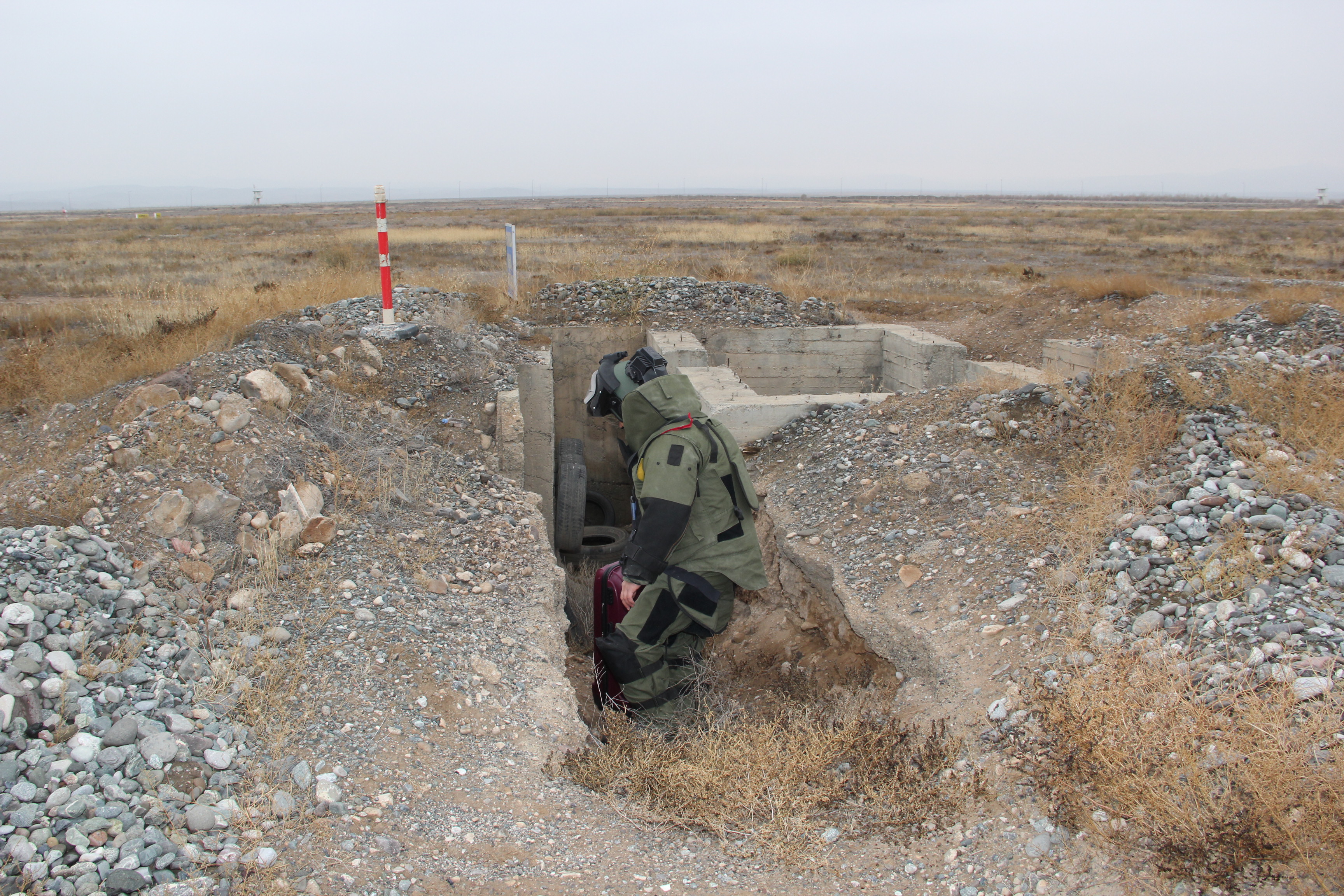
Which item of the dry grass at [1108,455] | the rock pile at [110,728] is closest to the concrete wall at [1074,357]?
the dry grass at [1108,455]

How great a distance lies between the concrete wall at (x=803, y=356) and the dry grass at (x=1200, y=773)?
6.11 m

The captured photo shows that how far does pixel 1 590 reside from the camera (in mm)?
2645

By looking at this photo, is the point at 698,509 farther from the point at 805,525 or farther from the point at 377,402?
the point at 377,402

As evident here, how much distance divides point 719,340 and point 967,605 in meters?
5.45

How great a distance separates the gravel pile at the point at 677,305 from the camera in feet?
28.7

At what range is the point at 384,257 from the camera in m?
6.20

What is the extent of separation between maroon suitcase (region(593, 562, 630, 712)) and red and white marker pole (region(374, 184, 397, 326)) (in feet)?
10.0

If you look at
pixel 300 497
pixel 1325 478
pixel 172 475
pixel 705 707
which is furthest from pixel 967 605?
pixel 172 475

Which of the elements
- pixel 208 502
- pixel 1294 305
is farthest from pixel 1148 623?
pixel 1294 305

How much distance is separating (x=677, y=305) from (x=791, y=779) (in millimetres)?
6854

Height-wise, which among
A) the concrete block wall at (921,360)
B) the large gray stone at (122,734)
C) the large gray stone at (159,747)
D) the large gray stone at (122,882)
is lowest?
the large gray stone at (122,882)

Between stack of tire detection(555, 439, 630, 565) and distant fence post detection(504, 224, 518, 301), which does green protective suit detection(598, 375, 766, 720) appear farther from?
distant fence post detection(504, 224, 518, 301)

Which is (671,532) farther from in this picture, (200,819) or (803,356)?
(803,356)

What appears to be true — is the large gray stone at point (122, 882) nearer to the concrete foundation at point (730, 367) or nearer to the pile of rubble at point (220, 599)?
the pile of rubble at point (220, 599)
